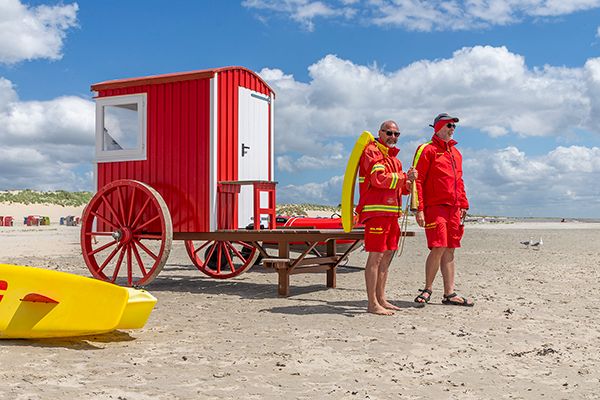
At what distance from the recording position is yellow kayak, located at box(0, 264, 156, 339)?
17.9ft

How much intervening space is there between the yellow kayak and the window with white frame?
4181 millimetres

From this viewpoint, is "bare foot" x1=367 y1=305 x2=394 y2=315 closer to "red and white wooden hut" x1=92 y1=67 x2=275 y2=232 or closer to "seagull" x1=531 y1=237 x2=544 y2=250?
"red and white wooden hut" x1=92 y1=67 x2=275 y2=232

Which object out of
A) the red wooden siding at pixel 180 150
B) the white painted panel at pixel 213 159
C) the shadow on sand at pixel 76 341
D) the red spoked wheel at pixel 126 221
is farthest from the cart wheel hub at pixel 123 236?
the shadow on sand at pixel 76 341

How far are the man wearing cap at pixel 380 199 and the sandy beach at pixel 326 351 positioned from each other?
55 centimetres

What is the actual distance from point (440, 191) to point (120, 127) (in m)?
5.18

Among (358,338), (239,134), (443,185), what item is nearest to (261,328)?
(358,338)

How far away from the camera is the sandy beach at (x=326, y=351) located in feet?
13.8

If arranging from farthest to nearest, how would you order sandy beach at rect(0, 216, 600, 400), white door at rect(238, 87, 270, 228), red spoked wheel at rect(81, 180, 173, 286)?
white door at rect(238, 87, 270, 228)
red spoked wheel at rect(81, 180, 173, 286)
sandy beach at rect(0, 216, 600, 400)

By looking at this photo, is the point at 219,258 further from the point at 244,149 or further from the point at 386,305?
the point at 386,305

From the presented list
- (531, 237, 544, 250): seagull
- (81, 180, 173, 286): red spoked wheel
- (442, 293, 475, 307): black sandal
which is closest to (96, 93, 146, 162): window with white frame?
(81, 180, 173, 286): red spoked wheel

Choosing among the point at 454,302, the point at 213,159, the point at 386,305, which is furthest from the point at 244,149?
the point at 454,302

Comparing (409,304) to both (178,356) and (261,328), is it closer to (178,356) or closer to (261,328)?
(261,328)

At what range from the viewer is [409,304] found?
26.0 ft

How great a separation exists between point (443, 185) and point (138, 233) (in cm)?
452
